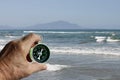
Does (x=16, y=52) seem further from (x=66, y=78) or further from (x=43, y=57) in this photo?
(x=66, y=78)

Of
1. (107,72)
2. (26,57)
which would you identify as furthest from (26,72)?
(107,72)

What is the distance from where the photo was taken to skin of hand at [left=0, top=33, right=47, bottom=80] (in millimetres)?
1365

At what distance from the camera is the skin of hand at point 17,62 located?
53.7 inches

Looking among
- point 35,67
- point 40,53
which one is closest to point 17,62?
point 35,67

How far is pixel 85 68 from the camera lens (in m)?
16.1

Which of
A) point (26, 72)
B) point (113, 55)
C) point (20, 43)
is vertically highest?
point (20, 43)

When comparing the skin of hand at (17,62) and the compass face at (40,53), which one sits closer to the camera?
the skin of hand at (17,62)

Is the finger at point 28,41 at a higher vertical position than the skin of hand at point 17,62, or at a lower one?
higher

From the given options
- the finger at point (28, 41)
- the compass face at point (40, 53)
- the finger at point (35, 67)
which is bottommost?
the finger at point (35, 67)

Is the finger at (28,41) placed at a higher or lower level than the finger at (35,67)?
higher

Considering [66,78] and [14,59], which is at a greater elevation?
[14,59]

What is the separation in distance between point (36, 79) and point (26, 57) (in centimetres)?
1117

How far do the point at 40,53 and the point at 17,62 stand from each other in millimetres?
181

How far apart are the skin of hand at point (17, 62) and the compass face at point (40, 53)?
0.16ft
